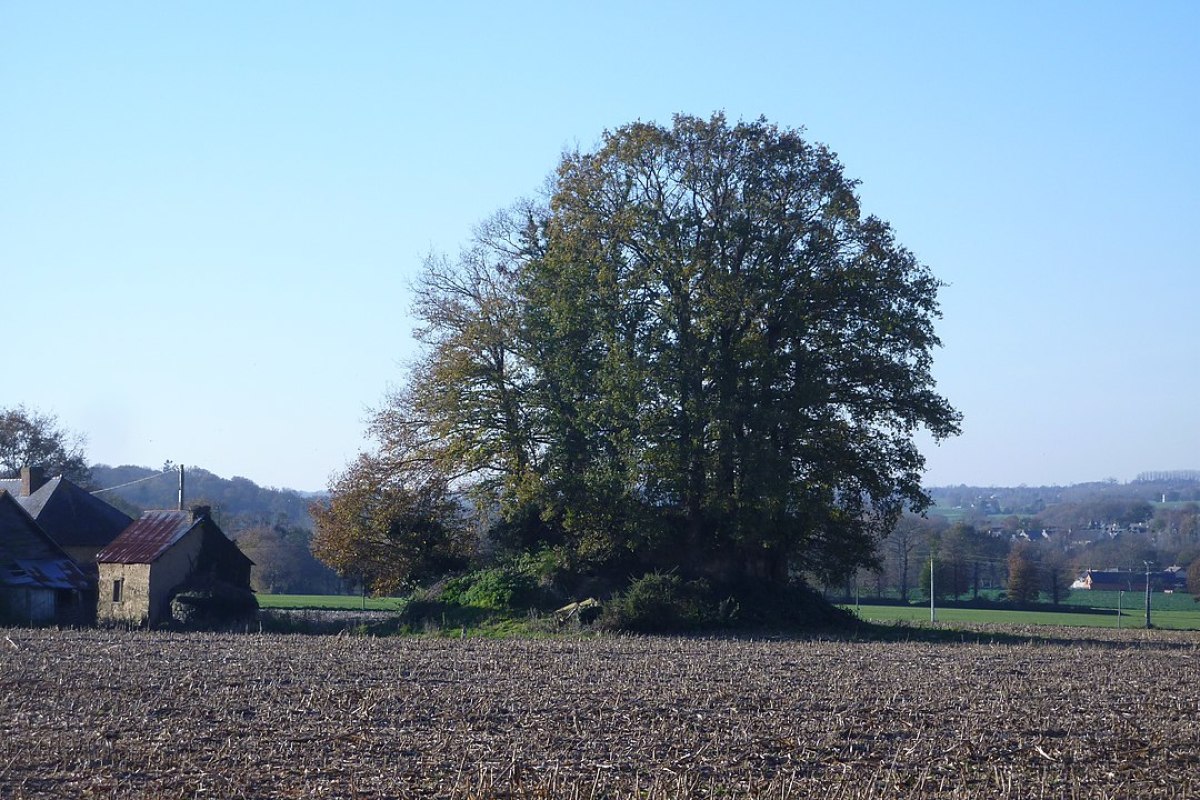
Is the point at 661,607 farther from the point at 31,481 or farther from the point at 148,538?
the point at 31,481

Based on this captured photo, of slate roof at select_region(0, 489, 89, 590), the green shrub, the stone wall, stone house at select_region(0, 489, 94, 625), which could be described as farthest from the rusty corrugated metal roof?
the green shrub

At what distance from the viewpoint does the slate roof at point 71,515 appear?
168 ft

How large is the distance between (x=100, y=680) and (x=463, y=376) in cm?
2090

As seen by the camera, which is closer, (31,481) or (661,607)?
(661,607)

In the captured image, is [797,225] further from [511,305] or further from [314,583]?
[314,583]

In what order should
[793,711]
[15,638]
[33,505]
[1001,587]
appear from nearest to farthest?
[793,711] < [15,638] < [33,505] < [1001,587]

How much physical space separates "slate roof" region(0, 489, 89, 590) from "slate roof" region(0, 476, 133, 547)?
9.45 metres

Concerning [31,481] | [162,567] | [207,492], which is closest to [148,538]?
[162,567]

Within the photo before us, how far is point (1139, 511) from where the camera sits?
549 ft

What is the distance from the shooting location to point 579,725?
15055 mm

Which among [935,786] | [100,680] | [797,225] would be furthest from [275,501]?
[935,786]

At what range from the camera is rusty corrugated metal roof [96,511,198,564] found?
4119 centimetres

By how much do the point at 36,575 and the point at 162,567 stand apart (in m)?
3.86

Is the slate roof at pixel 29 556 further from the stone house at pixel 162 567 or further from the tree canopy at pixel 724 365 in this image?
the tree canopy at pixel 724 365
